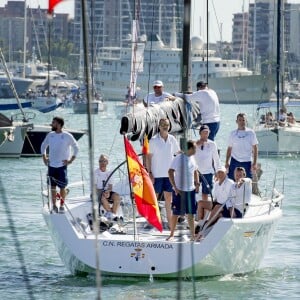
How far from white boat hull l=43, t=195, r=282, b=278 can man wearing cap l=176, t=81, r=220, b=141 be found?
158cm

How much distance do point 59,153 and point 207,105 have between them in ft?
6.93

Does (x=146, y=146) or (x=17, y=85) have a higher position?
(x=146, y=146)

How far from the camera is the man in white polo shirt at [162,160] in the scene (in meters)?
17.1

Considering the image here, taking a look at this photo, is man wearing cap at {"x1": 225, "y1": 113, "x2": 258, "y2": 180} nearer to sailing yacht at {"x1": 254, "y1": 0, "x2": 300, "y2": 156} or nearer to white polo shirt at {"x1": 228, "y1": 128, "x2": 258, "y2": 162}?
white polo shirt at {"x1": 228, "y1": 128, "x2": 258, "y2": 162}

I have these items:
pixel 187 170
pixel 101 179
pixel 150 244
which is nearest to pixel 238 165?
pixel 101 179

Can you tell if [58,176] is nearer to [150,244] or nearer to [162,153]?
[162,153]

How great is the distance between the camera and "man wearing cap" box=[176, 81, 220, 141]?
18219 mm

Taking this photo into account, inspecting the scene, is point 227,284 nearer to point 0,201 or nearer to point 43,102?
point 0,201

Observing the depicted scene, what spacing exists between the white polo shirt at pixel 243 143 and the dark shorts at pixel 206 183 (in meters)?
0.72

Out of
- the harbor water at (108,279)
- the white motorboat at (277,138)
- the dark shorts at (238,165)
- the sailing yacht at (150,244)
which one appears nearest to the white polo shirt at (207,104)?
the sailing yacht at (150,244)

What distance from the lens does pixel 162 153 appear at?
17.1 meters

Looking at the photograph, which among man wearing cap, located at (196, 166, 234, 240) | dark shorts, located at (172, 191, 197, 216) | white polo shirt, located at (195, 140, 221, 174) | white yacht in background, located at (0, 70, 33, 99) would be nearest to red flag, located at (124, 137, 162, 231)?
dark shorts, located at (172, 191, 197, 216)

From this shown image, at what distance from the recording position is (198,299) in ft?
55.0

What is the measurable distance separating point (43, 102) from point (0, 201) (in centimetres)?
6971
